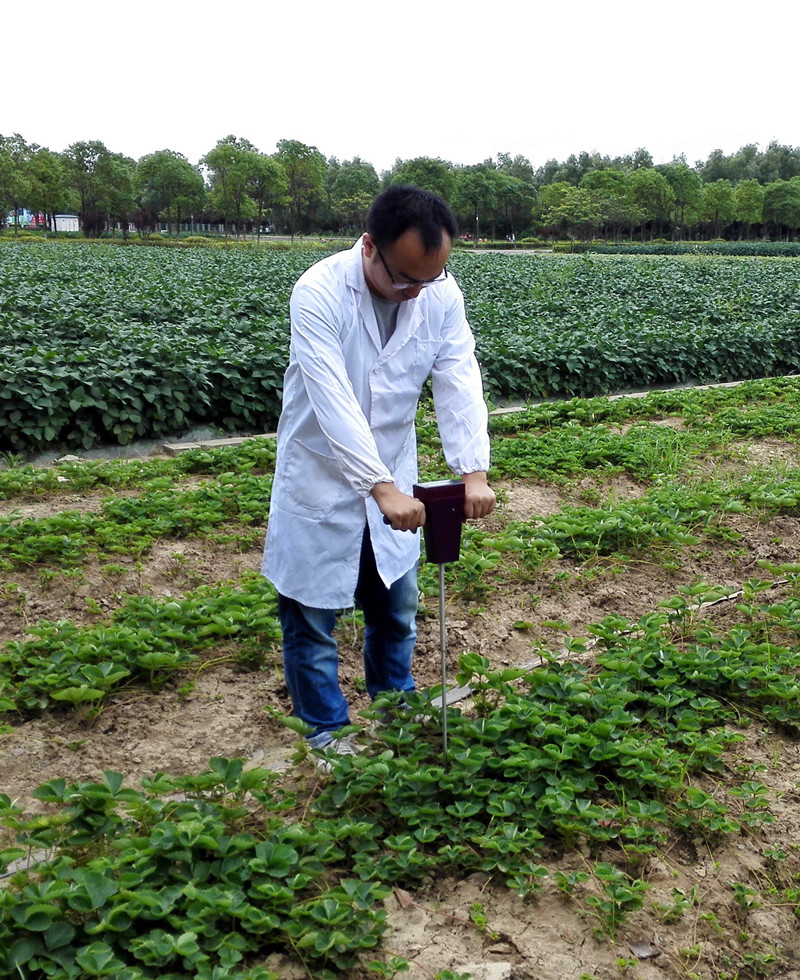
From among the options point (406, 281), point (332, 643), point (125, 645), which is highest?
point (406, 281)

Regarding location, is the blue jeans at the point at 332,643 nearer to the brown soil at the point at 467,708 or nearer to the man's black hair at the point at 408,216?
the brown soil at the point at 467,708

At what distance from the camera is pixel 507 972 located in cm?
190

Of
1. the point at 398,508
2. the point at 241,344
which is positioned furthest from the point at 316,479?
the point at 241,344

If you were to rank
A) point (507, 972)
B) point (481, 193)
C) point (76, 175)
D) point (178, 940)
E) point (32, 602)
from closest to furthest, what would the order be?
point (178, 940), point (507, 972), point (32, 602), point (76, 175), point (481, 193)

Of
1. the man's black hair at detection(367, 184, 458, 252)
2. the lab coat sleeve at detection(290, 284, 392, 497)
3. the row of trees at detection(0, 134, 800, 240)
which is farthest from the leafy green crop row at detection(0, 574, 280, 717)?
the row of trees at detection(0, 134, 800, 240)

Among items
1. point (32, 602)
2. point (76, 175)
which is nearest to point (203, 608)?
point (32, 602)

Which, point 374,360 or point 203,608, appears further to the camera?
point 203,608

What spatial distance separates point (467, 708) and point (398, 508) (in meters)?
1.19

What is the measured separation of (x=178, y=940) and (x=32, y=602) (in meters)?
2.36

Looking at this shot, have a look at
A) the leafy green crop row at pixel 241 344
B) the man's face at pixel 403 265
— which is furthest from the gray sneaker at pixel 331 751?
the leafy green crop row at pixel 241 344

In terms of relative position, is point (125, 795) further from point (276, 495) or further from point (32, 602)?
point (32, 602)

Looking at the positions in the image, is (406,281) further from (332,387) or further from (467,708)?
(467,708)

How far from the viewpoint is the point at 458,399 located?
8.26ft

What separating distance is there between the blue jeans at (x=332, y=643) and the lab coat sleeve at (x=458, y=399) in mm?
362
